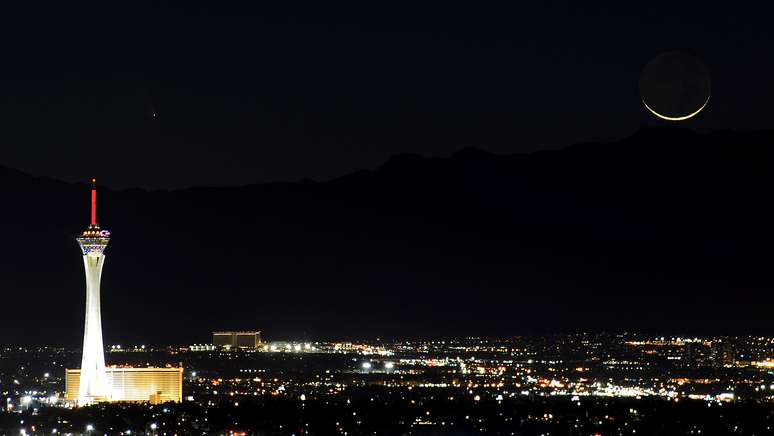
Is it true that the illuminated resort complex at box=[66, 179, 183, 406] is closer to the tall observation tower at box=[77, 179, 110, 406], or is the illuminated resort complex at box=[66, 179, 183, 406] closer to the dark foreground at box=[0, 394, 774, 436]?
the tall observation tower at box=[77, 179, 110, 406]

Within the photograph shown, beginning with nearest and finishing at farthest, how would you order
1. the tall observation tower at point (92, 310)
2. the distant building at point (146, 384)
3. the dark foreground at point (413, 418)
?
the dark foreground at point (413, 418), the tall observation tower at point (92, 310), the distant building at point (146, 384)

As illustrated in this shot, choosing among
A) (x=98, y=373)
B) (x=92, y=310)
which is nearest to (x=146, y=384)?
(x=98, y=373)

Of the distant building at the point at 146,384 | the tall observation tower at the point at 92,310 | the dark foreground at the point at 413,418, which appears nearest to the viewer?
the dark foreground at the point at 413,418

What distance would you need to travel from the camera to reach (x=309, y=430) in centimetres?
10269

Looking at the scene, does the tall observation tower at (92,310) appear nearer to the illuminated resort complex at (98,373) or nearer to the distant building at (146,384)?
the illuminated resort complex at (98,373)

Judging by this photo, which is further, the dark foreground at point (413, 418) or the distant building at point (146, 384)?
the distant building at point (146, 384)

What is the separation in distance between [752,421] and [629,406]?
47.1 ft

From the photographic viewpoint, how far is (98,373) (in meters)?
121

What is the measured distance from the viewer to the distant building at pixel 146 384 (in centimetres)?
13112

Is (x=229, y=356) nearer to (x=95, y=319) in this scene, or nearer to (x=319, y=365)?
(x=319, y=365)

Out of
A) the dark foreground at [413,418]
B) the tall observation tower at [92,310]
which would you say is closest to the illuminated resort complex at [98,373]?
the tall observation tower at [92,310]

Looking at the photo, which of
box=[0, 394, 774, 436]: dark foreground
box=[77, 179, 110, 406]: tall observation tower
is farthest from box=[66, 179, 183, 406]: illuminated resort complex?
box=[0, 394, 774, 436]: dark foreground

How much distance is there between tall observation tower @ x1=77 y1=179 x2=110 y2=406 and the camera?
4547 inches

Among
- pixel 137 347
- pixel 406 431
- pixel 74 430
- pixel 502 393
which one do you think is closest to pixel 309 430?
pixel 406 431
